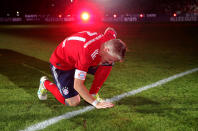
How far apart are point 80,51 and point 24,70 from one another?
3.82m

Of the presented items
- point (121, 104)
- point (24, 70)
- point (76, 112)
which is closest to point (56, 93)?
point (76, 112)

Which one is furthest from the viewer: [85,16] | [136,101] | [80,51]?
[85,16]

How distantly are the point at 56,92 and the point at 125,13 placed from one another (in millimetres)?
50687

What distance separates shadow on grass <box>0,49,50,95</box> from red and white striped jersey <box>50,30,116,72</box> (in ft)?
4.18

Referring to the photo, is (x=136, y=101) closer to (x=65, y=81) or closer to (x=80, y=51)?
(x=65, y=81)

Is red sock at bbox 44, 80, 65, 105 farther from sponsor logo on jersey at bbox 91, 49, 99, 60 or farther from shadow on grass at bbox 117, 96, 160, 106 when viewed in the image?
sponsor logo on jersey at bbox 91, 49, 99, 60

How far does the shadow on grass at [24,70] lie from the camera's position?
497 cm

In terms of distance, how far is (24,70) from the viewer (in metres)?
6.20

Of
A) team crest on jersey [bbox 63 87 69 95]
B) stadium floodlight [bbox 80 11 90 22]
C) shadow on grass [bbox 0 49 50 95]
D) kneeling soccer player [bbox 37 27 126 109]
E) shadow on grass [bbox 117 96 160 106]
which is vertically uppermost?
stadium floodlight [bbox 80 11 90 22]

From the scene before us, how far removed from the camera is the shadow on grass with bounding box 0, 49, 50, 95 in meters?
4.97

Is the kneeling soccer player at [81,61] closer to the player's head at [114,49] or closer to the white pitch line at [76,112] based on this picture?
the player's head at [114,49]

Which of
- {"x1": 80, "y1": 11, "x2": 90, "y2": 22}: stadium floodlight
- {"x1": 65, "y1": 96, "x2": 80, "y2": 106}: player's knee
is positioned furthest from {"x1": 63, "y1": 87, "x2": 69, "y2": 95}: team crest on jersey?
{"x1": 80, "y1": 11, "x2": 90, "y2": 22}: stadium floodlight

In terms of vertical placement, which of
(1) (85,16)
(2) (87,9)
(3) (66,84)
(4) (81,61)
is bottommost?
(3) (66,84)

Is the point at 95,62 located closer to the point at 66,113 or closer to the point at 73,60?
the point at 73,60
